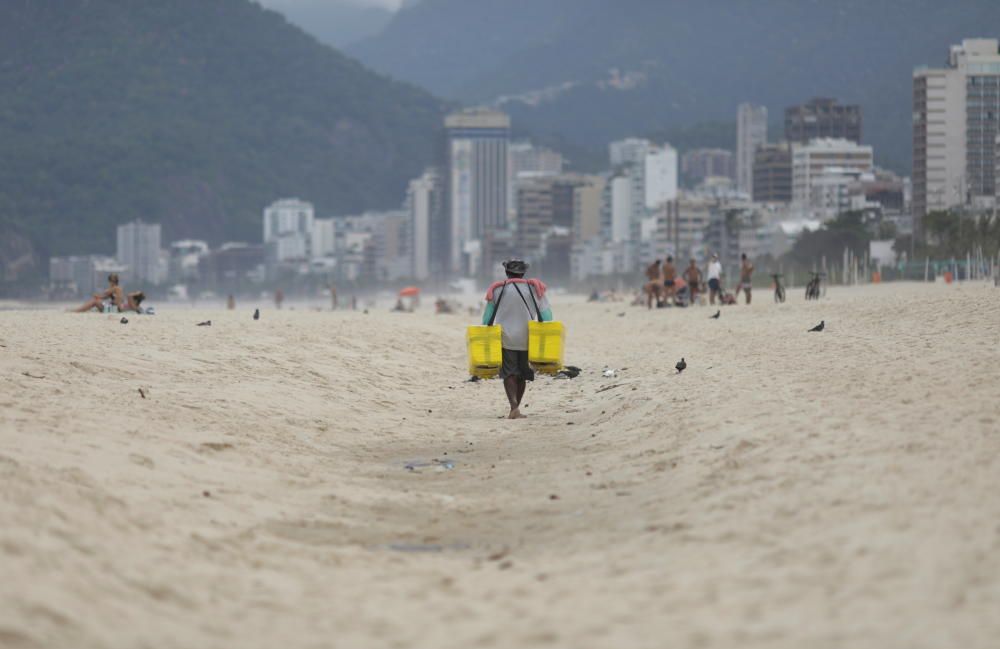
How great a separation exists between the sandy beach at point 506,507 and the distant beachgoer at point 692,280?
66.2 feet

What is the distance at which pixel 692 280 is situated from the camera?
37.1 meters

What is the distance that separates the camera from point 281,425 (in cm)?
1334

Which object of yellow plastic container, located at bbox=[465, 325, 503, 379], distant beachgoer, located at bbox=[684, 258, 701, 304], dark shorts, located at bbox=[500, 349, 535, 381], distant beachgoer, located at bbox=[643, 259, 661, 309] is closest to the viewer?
yellow plastic container, located at bbox=[465, 325, 503, 379]

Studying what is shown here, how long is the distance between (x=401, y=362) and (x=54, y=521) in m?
13.8

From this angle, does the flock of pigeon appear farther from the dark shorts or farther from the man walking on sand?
the man walking on sand

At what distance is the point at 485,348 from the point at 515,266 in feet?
2.66

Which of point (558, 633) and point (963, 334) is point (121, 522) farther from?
point (963, 334)

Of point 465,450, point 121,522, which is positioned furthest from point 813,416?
point 121,522

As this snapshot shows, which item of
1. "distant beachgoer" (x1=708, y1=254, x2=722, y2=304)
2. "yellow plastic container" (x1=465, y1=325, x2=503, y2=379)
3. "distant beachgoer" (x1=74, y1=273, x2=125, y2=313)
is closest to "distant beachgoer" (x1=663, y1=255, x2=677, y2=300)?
"distant beachgoer" (x1=708, y1=254, x2=722, y2=304)

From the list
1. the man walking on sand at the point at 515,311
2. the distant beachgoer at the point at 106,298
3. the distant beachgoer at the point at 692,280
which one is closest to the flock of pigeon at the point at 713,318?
the man walking on sand at the point at 515,311

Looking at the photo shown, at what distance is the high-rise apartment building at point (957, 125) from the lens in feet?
522

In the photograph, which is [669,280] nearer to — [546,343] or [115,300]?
[115,300]

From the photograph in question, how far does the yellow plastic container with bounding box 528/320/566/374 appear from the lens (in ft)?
46.2

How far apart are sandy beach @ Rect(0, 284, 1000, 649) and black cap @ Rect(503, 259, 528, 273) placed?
1.47m
